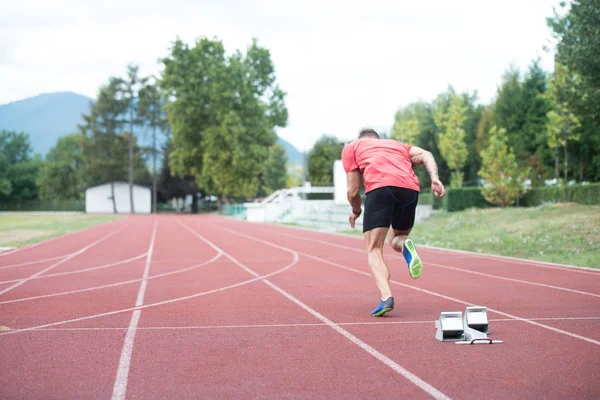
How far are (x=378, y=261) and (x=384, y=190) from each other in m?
0.73

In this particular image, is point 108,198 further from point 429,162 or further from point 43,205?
point 429,162

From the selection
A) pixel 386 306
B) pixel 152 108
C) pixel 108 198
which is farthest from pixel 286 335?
pixel 108 198

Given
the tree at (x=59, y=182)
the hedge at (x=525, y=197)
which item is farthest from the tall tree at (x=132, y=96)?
the hedge at (x=525, y=197)

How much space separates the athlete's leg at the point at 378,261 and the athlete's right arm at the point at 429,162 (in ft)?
2.35

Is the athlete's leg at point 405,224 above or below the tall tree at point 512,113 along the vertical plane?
below

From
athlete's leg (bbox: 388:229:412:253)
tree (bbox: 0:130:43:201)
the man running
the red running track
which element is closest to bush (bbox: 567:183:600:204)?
the red running track

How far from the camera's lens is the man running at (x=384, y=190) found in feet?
21.1

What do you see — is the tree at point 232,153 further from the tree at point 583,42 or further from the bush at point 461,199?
the tree at point 583,42

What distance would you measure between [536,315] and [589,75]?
13976mm

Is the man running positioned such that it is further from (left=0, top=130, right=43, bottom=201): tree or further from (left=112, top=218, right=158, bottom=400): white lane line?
(left=0, top=130, right=43, bottom=201): tree

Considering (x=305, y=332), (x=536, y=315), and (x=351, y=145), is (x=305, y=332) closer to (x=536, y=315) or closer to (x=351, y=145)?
(x=351, y=145)

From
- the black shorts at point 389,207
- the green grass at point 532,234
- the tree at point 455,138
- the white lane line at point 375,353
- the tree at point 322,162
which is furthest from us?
the tree at point 322,162

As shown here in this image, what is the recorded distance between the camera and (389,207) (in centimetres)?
648

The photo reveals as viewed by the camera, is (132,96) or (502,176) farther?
→ (132,96)
